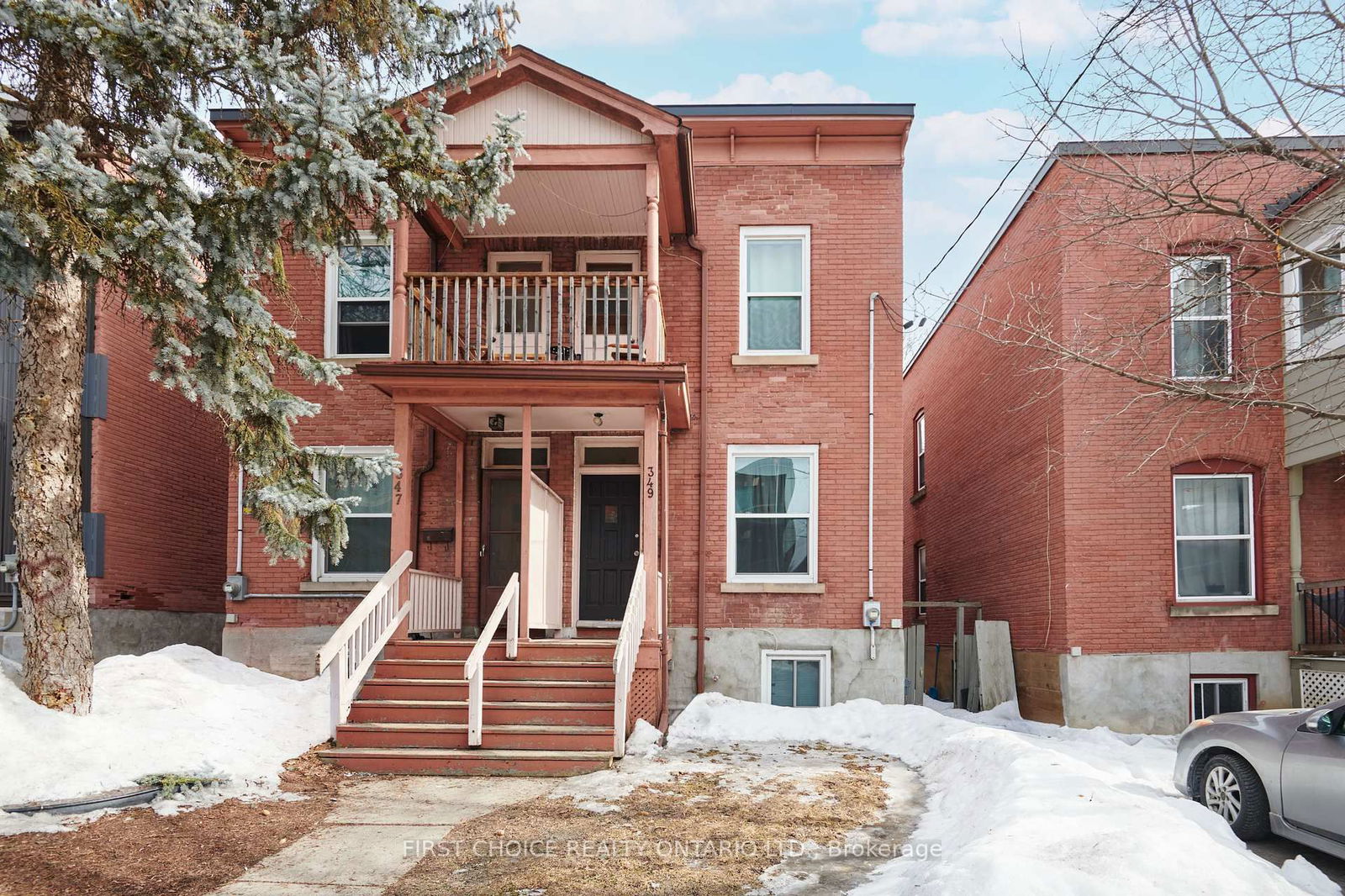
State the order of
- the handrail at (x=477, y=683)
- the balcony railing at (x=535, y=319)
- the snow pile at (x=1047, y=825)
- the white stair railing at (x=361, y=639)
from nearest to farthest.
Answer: the snow pile at (x=1047, y=825), the handrail at (x=477, y=683), the white stair railing at (x=361, y=639), the balcony railing at (x=535, y=319)

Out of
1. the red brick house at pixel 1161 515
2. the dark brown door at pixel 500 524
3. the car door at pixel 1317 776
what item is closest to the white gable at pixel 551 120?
the dark brown door at pixel 500 524

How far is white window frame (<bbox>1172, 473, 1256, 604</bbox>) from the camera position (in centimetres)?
1344

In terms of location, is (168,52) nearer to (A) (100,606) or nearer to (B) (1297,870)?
(A) (100,606)

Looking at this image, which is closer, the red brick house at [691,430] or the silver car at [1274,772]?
the silver car at [1274,772]

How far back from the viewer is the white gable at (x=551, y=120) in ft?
37.6

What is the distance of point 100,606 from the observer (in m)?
13.8

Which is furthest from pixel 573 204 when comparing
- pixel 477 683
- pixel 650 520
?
pixel 477 683

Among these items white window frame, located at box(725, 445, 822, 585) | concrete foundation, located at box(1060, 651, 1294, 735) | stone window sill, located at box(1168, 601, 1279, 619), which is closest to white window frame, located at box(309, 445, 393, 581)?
white window frame, located at box(725, 445, 822, 585)

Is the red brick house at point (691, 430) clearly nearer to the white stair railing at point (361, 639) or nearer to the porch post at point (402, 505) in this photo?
the porch post at point (402, 505)

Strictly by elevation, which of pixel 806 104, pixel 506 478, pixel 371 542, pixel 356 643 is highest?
pixel 806 104

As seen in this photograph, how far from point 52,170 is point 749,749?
8212 mm

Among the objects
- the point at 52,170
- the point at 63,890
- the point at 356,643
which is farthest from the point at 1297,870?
Result: the point at 52,170

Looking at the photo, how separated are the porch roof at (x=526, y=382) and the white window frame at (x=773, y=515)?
8.04 feet

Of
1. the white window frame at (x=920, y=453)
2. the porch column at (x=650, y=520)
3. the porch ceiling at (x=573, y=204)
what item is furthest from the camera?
the white window frame at (x=920, y=453)
